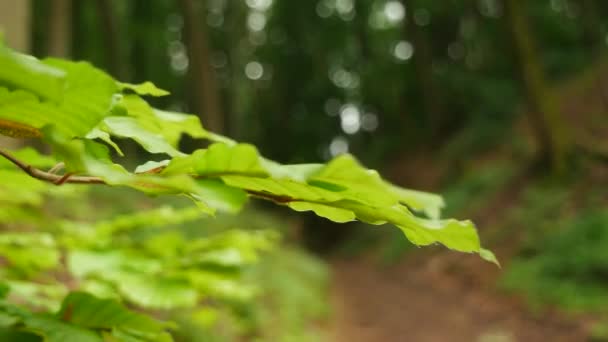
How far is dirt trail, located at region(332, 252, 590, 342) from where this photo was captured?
545 centimetres

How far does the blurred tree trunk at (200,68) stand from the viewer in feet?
30.3

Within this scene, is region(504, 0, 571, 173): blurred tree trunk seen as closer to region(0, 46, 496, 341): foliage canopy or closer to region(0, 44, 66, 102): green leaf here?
region(0, 46, 496, 341): foliage canopy

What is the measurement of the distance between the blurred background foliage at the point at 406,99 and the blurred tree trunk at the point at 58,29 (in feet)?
0.06

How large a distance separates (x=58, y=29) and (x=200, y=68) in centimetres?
356

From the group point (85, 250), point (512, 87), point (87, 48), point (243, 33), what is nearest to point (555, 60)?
point (512, 87)

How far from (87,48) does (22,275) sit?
1437cm

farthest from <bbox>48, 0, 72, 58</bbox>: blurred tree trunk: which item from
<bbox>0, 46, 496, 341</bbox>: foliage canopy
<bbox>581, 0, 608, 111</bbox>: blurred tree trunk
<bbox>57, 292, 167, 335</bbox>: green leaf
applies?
<bbox>581, 0, 608, 111</bbox>: blurred tree trunk

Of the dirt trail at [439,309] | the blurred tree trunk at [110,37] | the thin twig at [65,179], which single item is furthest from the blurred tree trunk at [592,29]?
the thin twig at [65,179]

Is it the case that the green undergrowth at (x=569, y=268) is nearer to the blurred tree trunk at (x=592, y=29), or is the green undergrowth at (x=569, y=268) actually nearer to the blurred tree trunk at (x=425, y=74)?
the blurred tree trunk at (x=592, y=29)

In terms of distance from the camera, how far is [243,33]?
56.5 ft

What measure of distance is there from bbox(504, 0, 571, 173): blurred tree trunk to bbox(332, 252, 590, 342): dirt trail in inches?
82.9

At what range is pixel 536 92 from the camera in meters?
7.97

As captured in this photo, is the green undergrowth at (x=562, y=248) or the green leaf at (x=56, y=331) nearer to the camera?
the green leaf at (x=56, y=331)

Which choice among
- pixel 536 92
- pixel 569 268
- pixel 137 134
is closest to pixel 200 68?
pixel 536 92
